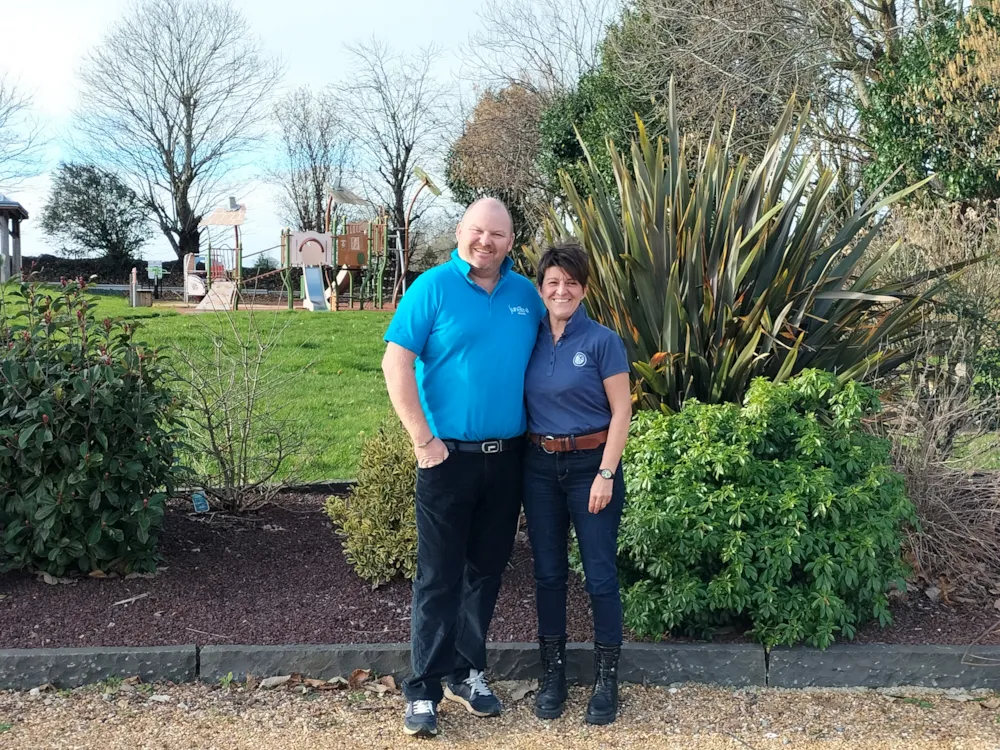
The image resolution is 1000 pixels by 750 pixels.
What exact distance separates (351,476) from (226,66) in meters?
36.2

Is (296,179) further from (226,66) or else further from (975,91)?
(975,91)

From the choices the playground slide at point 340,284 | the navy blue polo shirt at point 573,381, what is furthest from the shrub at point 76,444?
the playground slide at point 340,284

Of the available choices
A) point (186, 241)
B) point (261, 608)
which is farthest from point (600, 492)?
point (186, 241)

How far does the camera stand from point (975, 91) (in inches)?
445

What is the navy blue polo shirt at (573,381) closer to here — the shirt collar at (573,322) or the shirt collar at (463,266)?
the shirt collar at (573,322)

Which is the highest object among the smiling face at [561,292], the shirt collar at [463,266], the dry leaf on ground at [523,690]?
the shirt collar at [463,266]

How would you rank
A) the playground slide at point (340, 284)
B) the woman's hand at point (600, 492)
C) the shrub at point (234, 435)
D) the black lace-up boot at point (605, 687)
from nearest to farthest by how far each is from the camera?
1. the woman's hand at point (600, 492)
2. the black lace-up boot at point (605, 687)
3. the shrub at point (234, 435)
4. the playground slide at point (340, 284)

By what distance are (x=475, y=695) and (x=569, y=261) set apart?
5.72ft

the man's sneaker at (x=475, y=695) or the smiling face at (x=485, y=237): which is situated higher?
the smiling face at (x=485, y=237)

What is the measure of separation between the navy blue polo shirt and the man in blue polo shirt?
0.20 ft

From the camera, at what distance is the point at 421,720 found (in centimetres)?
336

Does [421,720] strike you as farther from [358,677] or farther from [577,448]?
[577,448]

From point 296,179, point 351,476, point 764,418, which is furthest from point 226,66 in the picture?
point 764,418

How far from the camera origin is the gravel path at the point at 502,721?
3316 mm
